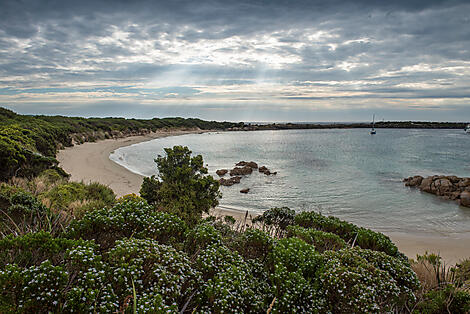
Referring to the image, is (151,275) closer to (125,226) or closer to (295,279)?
(125,226)

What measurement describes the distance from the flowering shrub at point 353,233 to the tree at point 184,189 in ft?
10.9

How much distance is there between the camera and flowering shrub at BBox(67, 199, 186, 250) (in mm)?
3113

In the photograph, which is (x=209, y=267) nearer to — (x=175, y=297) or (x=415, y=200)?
(x=175, y=297)

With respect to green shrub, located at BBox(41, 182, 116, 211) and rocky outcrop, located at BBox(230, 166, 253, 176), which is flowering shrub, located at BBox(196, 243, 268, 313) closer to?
green shrub, located at BBox(41, 182, 116, 211)

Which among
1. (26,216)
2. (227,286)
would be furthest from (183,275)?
(26,216)

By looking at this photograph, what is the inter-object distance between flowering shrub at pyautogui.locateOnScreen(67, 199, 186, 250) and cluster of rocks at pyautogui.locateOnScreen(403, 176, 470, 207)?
1926 centimetres

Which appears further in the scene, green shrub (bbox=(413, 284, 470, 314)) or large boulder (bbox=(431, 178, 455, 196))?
large boulder (bbox=(431, 178, 455, 196))

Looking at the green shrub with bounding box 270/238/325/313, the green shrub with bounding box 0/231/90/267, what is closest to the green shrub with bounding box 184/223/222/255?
the green shrub with bounding box 270/238/325/313

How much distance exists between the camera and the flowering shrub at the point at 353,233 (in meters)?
4.71

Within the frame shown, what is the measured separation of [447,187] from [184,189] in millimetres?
19195

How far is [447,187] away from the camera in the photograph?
18.6 m

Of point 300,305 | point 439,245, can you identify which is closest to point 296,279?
point 300,305

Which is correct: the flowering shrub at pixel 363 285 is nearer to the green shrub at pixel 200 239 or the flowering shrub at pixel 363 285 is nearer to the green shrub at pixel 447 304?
the green shrub at pixel 447 304

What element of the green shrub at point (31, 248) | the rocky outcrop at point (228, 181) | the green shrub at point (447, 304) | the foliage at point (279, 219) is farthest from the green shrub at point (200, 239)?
the rocky outcrop at point (228, 181)
